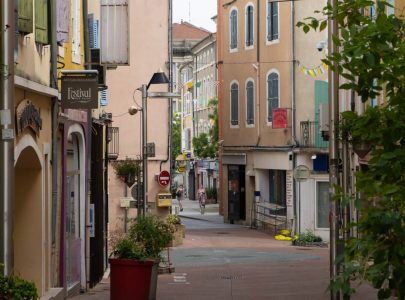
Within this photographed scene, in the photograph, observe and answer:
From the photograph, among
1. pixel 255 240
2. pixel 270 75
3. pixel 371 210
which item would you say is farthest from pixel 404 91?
pixel 270 75

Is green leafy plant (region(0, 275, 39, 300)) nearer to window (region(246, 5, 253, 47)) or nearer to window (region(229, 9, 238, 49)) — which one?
window (region(246, 5, 253, 47))

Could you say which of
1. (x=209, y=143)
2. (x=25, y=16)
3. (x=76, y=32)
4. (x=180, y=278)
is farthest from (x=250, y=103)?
(x=25, y=16)

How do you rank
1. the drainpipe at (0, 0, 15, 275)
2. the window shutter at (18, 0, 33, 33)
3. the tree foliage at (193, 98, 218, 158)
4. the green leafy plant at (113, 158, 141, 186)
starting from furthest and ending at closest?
1. the tree foliage at (193, 98, 218, 158)
2. the green leafy plant at (113, 158, 141, 186)
3. the window shutter at (18, 0, 33, 33)
4. the drainpipe at (0, 0, 15, 275)

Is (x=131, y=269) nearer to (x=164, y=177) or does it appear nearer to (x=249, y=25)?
(x=164, y=177)

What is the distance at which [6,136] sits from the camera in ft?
35.3

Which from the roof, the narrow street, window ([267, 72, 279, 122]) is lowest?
the narrow street

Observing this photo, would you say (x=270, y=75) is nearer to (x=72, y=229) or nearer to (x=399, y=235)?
(x=72, y=229)

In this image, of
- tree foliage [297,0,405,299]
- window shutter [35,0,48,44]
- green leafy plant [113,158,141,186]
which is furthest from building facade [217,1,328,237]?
tree foliage [297,0,405,299]

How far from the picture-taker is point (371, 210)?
7984 mm

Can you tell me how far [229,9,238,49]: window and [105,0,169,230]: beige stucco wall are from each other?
25.2 ft

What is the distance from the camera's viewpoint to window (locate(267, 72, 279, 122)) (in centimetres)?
4482

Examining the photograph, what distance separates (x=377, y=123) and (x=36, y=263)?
27.8 ft

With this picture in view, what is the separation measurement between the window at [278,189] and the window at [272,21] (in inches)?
224

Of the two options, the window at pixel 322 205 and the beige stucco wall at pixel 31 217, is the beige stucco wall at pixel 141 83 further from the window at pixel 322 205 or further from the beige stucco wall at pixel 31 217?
the beige stucco wall at pixel 31 217
